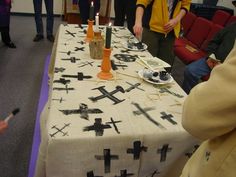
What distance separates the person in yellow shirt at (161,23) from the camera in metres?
1.85

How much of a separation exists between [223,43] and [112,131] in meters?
1.66

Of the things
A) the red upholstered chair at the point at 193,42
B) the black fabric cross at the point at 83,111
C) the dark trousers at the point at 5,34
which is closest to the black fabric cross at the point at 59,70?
the black fabric cross at the point at 83,111

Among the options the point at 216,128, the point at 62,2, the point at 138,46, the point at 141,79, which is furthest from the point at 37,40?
the point at 216,128

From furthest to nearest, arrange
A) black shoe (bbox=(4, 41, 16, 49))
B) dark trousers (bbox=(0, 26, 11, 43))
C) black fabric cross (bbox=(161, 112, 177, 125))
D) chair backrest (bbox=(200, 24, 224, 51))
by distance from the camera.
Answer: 1. black shoe (bbox=(4, 41, 16, 49))
2. dark trousers (bbox=(0, 26, 11, 43))
3. chair backrest (bbox=(200, 24, 224, 51))
4. black fabric cross (bbox=(161, 112, 177, 125))

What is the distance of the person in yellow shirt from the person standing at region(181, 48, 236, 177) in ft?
4.04

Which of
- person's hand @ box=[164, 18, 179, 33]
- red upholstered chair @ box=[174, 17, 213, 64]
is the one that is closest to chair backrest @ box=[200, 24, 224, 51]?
red upholstered chair @ box=[174, 17, 213, 64]

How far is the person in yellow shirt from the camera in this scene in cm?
185

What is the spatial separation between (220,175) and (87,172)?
18.2 inches

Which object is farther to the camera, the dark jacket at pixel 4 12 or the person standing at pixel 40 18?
→ the person standing at pixel 40 18

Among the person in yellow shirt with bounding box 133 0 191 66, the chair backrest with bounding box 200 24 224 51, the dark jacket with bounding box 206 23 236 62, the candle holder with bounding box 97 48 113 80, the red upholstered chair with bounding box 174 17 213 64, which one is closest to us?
the candle holder with bounding box 97 48 113 80

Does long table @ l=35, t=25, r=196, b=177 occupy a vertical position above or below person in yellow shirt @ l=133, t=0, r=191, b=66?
below

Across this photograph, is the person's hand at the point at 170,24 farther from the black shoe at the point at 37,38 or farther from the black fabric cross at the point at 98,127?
the black shoe at the point at 37,38

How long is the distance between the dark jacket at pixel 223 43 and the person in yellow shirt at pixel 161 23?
44 cm

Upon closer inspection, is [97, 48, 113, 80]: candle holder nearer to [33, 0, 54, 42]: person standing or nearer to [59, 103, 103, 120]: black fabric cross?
[59, 103, 103, 120]: black fabric cross
